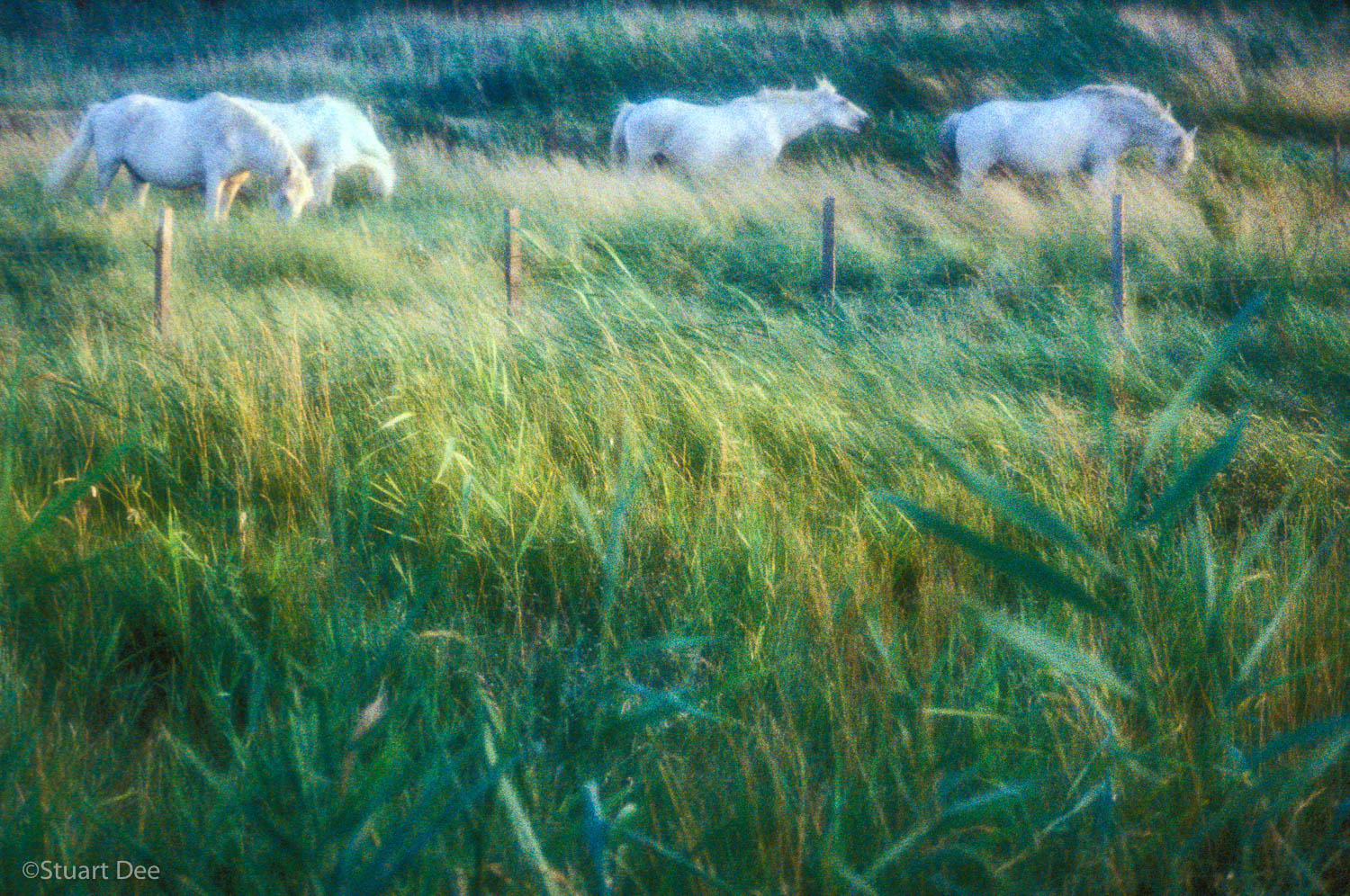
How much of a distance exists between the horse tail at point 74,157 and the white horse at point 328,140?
164 centimetres

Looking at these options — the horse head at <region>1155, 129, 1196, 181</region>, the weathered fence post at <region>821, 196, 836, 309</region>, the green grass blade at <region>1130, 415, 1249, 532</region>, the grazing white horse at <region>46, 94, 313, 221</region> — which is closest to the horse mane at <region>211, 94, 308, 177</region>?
the grazing white horse at <region>46, 94, 313, 221</region>

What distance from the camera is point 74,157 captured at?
10.4 meters

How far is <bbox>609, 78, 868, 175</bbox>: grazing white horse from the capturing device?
43.3 ft

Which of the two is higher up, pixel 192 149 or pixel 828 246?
pixel 192 149

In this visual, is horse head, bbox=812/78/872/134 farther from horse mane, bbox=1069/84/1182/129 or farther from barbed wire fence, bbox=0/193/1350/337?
barbed wire fence, bbox=0/193/1350/337

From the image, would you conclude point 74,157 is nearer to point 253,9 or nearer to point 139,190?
point 139,190

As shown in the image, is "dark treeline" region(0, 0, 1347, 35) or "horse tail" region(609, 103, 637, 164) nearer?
"horse tail" region(609, 103, 637, 164)

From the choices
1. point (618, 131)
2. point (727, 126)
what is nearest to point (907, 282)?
point (727, 126)

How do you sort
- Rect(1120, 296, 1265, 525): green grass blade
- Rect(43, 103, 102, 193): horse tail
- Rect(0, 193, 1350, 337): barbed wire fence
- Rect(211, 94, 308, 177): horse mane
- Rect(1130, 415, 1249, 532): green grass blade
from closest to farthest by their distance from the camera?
Rect(1130, 415, 1249, 532): green grass blade, Rect(1120, 296, 1265, 525): green grass blade, Rect(0, 193, 1350, 337): barbed wire fence, Rect(211, 94, 308, 177): horse mane, Rect(43, 103, 102, 193): horse tail

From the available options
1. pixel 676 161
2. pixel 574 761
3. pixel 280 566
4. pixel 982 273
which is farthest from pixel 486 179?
pixel 574 761

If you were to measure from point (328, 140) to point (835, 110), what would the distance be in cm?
651

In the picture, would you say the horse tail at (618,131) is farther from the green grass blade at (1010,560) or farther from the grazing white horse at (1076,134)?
the green grass blade at (1010,560)

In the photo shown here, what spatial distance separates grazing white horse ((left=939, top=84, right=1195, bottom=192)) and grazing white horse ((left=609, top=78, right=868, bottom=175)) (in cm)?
213

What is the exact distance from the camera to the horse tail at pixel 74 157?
1038 centimetres
